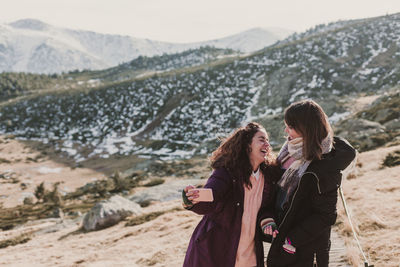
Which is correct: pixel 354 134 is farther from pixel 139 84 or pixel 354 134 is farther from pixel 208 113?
pixel 139 84

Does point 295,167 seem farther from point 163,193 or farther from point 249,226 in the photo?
point 163,193

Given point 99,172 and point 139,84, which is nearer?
point 99,172

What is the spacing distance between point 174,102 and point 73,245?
56.5 metres

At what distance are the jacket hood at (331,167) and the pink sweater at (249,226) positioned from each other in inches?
24.7

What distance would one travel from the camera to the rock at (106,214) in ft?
58.1

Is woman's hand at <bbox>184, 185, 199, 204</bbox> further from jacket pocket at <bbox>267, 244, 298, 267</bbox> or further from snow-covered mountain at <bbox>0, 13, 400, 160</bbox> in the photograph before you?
snow-covered mountain at <bbox>0, 13, 400, 160</bbox>

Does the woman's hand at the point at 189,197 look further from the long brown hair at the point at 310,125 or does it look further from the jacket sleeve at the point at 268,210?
the long brown hair at the point at 310,125

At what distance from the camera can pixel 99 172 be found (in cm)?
4569

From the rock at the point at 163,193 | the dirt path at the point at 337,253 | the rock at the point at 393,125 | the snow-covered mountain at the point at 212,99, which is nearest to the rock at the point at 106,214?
the rock at the point at 163,193

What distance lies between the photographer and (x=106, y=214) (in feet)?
58.7

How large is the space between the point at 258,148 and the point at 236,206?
66cm

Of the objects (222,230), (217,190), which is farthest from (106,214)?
(217,190)

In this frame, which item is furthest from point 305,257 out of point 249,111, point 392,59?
point 392,59

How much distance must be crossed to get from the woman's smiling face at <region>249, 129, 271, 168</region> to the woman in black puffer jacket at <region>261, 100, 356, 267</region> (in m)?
0.27
